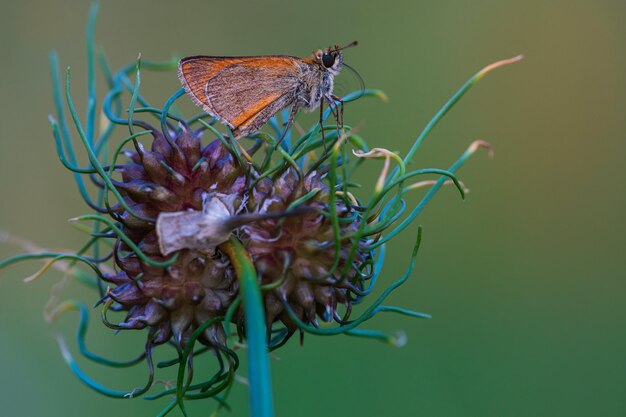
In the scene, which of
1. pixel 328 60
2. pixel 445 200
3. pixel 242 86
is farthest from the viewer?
pixel 445 200

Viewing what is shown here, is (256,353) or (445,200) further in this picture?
(445,200)

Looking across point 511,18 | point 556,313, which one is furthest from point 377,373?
point 511,18

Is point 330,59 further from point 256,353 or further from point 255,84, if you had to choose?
point 256,353

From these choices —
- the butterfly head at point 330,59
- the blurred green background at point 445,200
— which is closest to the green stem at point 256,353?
the butterfly head at point 330,59

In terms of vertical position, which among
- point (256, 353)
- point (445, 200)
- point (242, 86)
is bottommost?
point (445, 200)

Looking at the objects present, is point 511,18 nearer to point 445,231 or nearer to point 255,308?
point 445,231

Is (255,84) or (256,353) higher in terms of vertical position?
(255,84)

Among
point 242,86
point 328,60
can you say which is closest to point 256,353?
point 242,86

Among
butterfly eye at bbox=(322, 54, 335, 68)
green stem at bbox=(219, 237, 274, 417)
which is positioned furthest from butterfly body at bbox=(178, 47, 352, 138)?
green stem at bbox=(219, 237, 274, 417)
